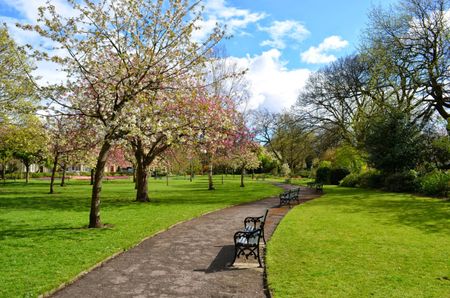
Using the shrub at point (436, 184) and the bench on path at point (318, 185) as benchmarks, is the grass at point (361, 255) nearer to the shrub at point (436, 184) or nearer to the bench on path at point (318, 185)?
the shrub at point (436, 184)

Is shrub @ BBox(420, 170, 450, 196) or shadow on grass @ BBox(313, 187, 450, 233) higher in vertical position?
shrub @ BBox(420, 170, 450, 196)

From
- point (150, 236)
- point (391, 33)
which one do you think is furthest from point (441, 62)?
point (150, 236)

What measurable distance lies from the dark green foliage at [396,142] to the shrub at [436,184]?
3.72 m

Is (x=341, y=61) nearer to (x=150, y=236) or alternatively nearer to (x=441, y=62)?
(x=441, y=62)

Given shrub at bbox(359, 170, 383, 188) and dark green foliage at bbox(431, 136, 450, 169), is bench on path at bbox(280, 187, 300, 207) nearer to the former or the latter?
shrub at bbox(359, 170, 383, 188)

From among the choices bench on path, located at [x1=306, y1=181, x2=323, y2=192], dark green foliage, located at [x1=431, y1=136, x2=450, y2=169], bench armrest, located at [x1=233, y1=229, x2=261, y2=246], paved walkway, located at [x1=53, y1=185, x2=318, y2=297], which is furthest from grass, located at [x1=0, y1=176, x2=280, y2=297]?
dark green foliage, located at [x1=431, y1=136, x2=450, y2=169]

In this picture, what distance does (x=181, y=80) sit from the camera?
12.8 metres

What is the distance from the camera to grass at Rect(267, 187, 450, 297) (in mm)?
6430

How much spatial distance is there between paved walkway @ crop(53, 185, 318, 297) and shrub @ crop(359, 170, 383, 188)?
2227 centimetres

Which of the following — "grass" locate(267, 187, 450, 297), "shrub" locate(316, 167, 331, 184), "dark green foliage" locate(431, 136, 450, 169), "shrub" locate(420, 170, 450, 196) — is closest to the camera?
"grass" locate(267, 187, 450, 297)

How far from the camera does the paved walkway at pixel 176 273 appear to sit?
6434mm

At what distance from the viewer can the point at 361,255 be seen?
→ 28.5 feet

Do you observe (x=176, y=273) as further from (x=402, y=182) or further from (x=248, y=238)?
(x=402, y=182)

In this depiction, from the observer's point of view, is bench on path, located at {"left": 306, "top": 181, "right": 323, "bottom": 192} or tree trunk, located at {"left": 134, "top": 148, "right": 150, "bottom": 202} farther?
bench on path, located at {"left": 306, "top": 181, "right": 323, "bottom": 192}
